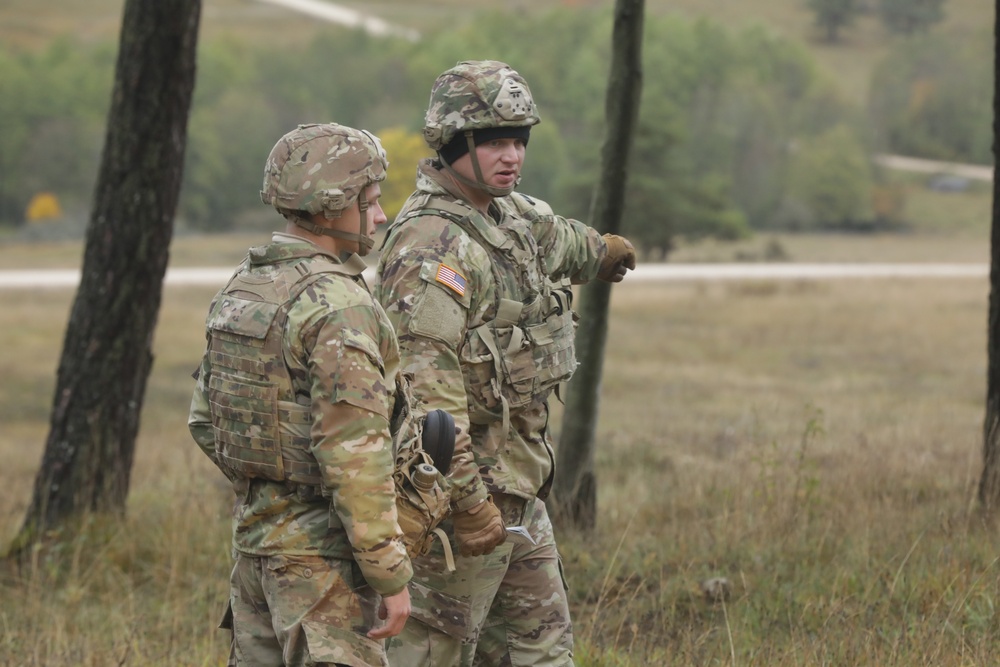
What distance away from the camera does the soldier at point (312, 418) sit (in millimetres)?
2715

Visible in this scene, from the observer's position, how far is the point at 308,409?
2.82 metres

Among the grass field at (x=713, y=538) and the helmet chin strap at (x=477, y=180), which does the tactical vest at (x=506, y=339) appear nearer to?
the helmet chin strap at (x=477, y=180)

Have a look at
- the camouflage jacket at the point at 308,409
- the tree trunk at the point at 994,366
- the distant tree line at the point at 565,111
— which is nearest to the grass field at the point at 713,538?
the tree trunk at the point at 994,366

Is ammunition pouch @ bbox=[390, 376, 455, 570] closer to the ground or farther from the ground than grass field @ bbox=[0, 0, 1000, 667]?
farther from the ground

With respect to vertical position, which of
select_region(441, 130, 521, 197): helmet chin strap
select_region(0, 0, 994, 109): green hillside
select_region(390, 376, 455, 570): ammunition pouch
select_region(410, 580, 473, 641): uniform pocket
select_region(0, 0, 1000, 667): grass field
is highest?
select_region(0, 0, 994, 109): green hillside

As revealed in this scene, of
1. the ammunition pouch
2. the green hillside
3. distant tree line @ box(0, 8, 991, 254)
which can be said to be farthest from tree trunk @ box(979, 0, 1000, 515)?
the green hillside

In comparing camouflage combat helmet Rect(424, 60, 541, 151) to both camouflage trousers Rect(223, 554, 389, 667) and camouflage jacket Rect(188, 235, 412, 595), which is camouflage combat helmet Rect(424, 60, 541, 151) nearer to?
camouflage jacket Rect(188, 235, 412, 595)

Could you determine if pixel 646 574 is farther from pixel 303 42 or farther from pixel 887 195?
pixel 303 42

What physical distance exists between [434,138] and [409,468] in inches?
42.6

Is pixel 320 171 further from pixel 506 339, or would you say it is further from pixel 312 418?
pixel 506 339

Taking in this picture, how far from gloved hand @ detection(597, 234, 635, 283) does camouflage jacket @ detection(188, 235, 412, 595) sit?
1.26 m

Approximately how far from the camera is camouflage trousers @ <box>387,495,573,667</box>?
3.52 m

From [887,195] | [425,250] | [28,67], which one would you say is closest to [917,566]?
[425,250]

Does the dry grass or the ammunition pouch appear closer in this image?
the ammunition pouch
